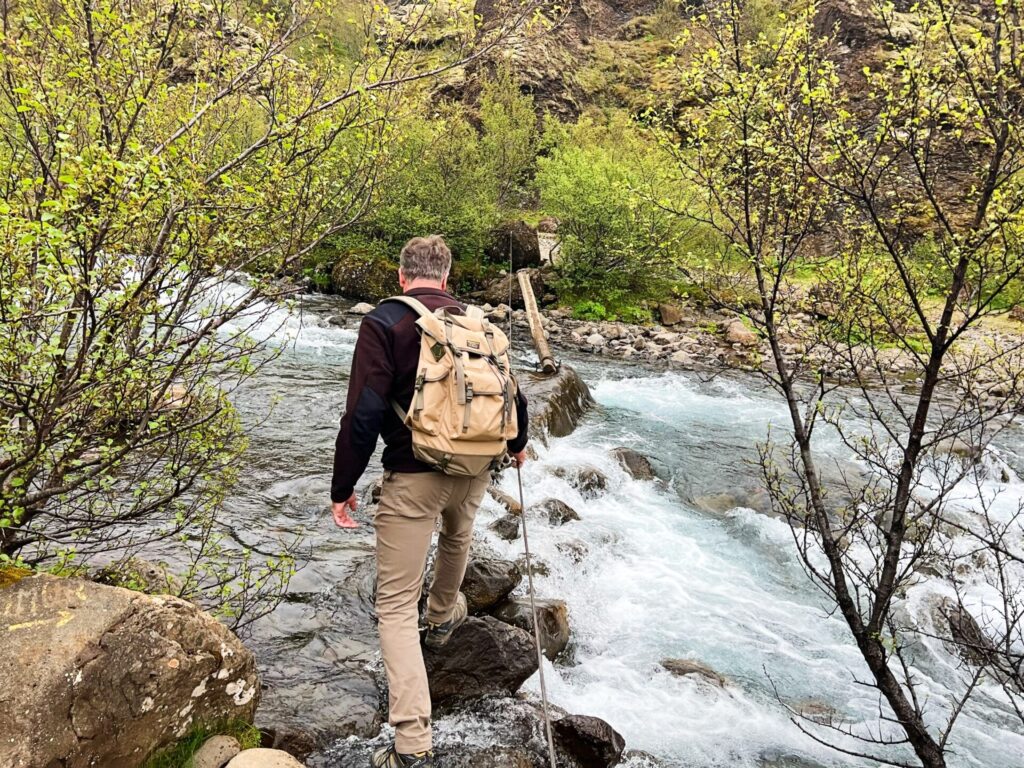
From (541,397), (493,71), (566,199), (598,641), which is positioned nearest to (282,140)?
(598,641)

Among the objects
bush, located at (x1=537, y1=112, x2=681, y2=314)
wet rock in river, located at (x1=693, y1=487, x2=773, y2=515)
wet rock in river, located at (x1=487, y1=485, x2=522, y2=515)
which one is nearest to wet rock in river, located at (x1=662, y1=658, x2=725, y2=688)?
wet rock in river, located at (x1=487, y1=485, x2=522, y2=515)

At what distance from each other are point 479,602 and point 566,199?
2019 centimetres

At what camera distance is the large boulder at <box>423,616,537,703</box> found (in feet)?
14.9

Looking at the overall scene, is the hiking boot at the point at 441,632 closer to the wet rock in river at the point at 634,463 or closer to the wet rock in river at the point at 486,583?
the wet rock in river at the point at 486,583

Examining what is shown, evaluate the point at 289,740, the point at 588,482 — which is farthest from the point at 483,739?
the point at 588,482

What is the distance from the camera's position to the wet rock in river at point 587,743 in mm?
4285

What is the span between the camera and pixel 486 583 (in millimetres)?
5449

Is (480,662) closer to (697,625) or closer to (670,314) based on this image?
(697,625)

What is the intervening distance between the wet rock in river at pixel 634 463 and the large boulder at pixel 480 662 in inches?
230

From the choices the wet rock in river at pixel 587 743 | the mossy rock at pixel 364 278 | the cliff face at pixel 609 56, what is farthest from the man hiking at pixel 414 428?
the cliff face at pixel 609 56

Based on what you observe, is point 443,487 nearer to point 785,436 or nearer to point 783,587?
point 783,587

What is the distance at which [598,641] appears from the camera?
618 cm

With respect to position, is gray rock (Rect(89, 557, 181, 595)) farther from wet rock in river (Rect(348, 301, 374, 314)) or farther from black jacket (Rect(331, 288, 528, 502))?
wet rock in river (Rect(348, 301, 374, 314))

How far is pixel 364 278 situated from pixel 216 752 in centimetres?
1932
